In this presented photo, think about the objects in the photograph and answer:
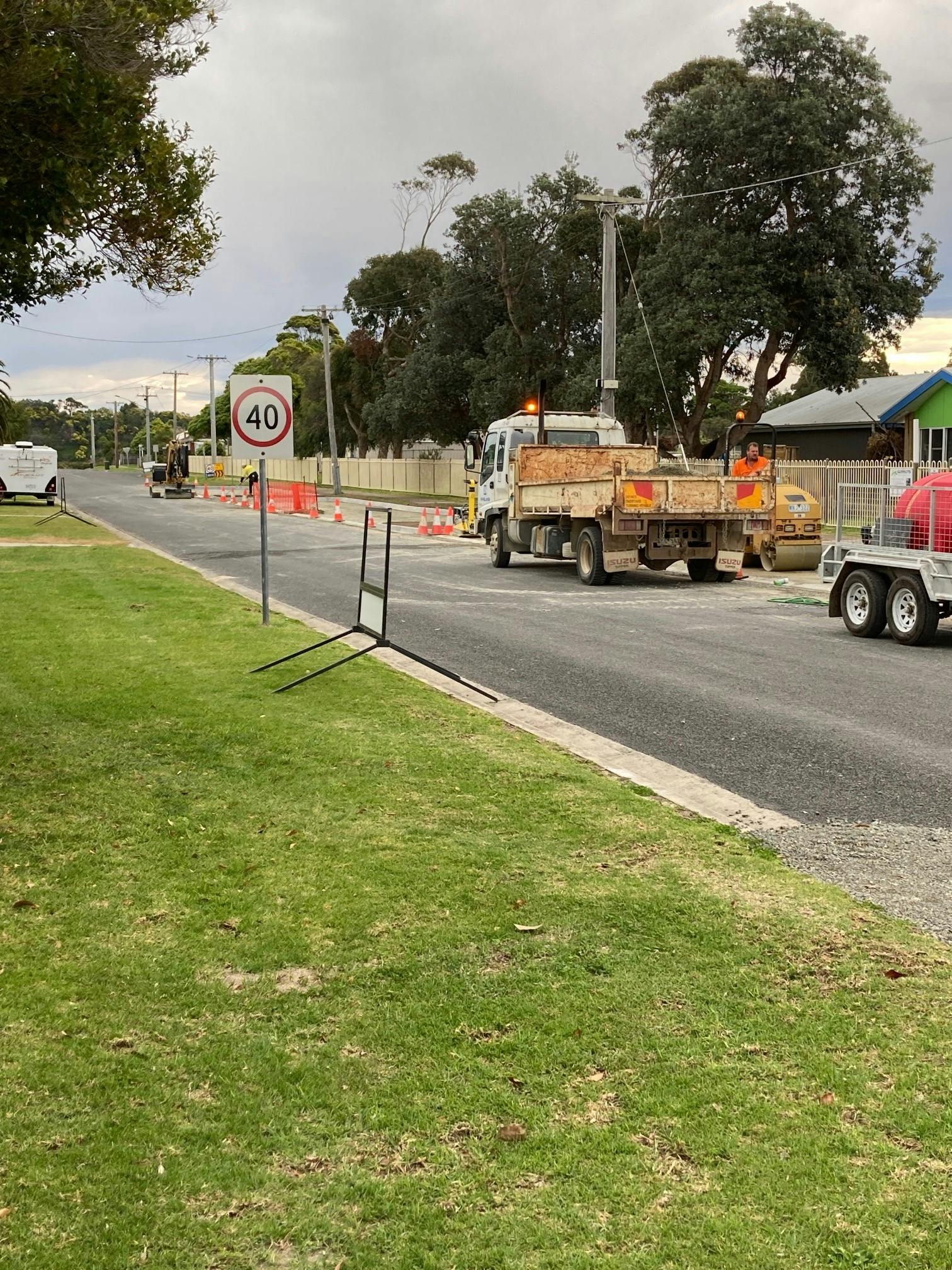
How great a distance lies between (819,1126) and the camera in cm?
349

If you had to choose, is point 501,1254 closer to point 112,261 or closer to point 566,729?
point 566,729

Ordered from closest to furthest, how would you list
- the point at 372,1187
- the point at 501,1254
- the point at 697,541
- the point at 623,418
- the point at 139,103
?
the point at 501,1254
the point at 372,1187
the point at 139,103
the point at 697,541
the point at 623,418

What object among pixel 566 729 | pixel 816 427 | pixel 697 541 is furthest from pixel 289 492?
pixel 566 729

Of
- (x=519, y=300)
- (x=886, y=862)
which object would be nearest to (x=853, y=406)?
(x=519, y=300)

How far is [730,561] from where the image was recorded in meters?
20.4

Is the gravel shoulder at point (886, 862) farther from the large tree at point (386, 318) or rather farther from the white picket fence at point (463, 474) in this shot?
the large tree at point (386, 318)

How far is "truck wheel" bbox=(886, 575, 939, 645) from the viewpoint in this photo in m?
13.3

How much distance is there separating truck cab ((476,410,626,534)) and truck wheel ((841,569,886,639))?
9.77 meters

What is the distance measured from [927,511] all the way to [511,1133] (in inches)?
445

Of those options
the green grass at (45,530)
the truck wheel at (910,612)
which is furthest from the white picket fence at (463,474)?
the green grass at (45,530)

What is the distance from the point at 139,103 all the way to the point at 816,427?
41.4m

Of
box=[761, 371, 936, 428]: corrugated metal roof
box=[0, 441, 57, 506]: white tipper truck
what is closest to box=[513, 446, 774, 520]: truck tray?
box=[761, 371, 936, 428]: corrugated metal roof

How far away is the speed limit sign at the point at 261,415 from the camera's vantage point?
40.1 ft

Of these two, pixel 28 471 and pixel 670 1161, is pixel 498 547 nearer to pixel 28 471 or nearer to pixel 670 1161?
pixel 670 1161
